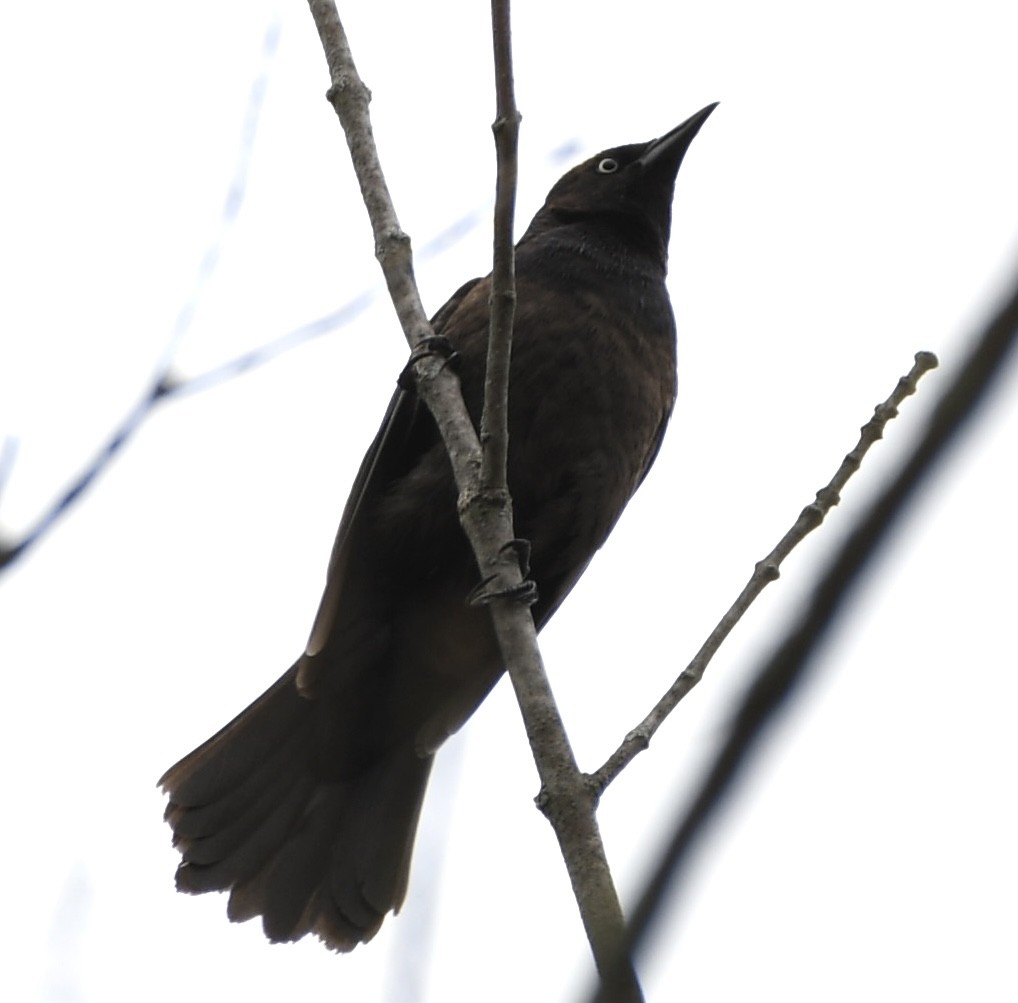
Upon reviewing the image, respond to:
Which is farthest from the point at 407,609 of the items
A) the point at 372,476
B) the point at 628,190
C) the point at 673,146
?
the point at 673,146

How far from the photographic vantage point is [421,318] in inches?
151

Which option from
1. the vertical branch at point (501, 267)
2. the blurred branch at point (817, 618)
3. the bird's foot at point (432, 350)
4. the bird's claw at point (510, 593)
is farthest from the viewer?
the bird's foot at point (432, 350)

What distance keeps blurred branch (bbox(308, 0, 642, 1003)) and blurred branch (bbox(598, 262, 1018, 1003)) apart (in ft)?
4.13

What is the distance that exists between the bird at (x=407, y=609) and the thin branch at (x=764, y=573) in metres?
1.52

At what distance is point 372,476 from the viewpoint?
4641mm

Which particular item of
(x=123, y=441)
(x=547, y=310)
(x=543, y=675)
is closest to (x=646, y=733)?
(x=543, y=675)

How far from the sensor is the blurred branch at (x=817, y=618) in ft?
2.46

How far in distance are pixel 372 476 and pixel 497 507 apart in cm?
136

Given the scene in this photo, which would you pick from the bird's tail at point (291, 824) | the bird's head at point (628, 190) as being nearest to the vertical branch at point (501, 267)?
the bird's tail at point (291, 824)

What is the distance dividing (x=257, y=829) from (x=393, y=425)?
5.06 feet

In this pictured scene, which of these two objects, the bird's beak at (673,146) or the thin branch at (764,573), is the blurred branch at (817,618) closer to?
the thin branch at (764,573)

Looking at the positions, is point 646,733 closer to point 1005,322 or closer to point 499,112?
point 499,112

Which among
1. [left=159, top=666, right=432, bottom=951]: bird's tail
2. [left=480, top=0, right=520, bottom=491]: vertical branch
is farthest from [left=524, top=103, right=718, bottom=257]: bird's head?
[left=480, top=0, right=520, bottom=491]: vertical branch

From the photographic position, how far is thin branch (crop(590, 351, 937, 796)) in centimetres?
282
